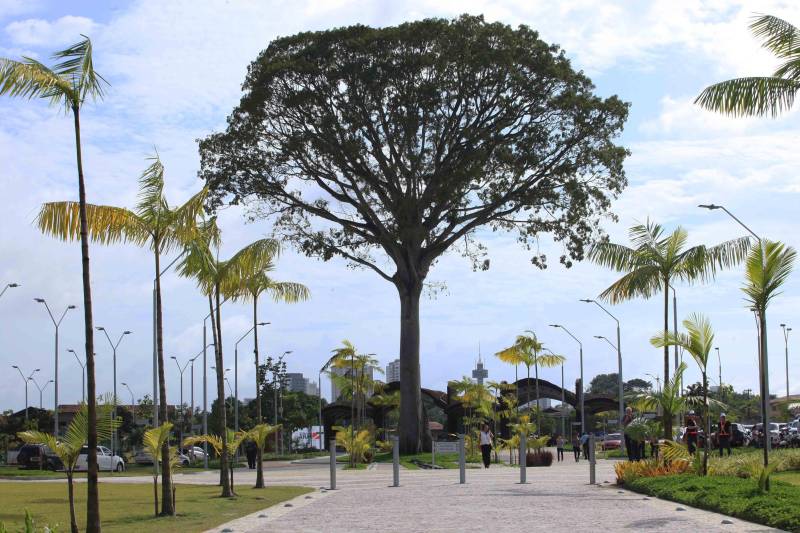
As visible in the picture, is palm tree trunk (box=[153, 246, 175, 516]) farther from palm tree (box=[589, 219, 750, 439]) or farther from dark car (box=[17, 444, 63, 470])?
dark car (box=[17, 444, 63, 470])

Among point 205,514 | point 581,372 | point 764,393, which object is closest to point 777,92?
point 764,393

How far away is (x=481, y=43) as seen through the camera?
40.5 meters

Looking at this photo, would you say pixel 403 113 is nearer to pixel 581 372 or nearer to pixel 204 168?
pixel 204 168

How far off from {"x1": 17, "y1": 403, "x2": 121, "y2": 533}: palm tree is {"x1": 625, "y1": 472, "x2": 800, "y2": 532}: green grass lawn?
930 cm

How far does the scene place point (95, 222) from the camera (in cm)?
1812

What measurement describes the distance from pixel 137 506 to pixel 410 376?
2506 centimetres

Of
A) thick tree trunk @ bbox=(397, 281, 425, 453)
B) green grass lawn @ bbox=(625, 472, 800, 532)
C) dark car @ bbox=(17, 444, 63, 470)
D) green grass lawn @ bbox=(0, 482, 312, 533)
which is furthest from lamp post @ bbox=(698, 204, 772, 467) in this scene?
dark car @ bbox=(17, 444, 63, 470)

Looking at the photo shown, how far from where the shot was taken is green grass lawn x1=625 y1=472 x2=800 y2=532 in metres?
14.4

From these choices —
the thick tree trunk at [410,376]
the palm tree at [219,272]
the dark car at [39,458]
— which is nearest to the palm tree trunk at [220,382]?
the palm tree at [219,272]

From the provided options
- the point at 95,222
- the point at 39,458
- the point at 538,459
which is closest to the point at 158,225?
the point at 95,222

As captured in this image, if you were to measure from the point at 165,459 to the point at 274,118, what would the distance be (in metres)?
26.4

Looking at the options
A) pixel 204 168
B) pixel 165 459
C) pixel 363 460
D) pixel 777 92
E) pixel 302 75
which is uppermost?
pixel 302 75

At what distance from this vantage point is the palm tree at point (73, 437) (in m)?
14.1

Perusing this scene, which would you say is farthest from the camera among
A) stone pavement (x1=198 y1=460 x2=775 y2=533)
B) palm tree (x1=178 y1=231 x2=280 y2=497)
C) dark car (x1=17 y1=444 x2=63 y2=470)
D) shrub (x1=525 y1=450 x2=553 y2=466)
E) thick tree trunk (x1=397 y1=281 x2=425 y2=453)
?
dark car (x1=17 y1=444 x2=63 y2=470)
